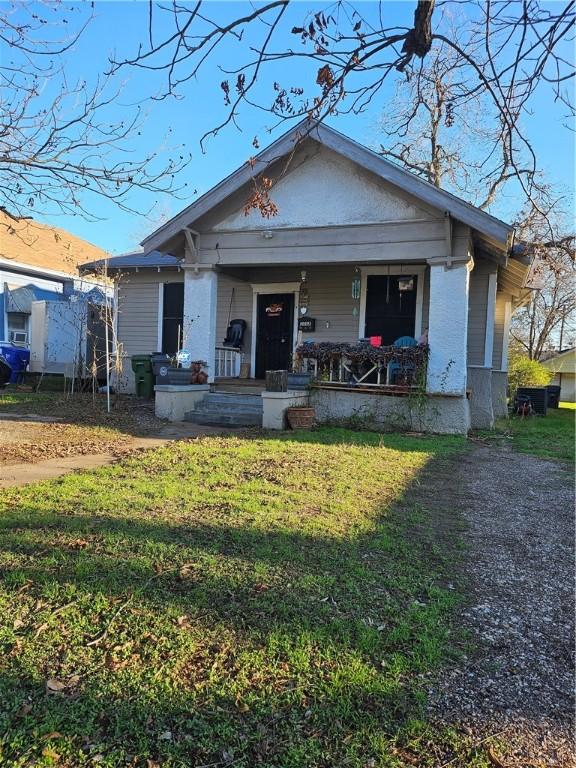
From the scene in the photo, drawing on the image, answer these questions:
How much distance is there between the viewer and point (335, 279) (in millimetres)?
12336

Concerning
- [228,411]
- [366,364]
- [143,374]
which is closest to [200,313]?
[228,411]

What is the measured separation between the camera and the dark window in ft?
46.2

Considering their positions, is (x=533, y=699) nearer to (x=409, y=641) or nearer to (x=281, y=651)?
(x=409, y=641)

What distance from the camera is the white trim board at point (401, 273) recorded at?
38.0 ft

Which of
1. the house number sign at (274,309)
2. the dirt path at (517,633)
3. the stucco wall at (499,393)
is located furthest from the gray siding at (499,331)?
the dirt path at (517,633)

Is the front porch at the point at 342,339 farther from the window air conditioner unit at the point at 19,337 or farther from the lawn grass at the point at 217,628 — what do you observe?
the window air conditioner unit at the point at 19,337

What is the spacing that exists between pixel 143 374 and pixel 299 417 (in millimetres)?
5637

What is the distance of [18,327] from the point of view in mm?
18094

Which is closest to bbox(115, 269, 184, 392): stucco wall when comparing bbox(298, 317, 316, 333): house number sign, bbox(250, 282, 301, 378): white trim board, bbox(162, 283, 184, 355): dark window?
bbox(162, 283, 184, 355): dark window

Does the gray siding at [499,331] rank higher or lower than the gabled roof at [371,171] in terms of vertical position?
lower

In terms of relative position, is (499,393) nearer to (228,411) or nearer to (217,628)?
(228,411)

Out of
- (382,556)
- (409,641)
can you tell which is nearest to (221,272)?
(382,556)

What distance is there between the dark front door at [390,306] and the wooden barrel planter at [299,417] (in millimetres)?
3607

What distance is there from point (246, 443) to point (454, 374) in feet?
13.5
